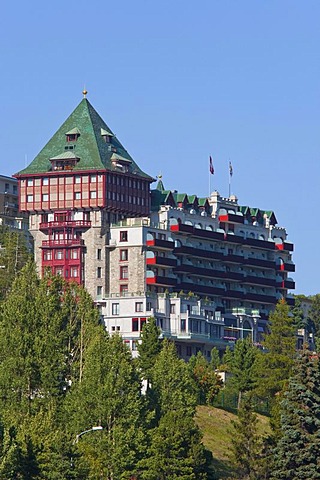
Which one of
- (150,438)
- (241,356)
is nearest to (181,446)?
(150,438)

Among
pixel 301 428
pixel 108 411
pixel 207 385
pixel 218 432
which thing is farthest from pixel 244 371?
pixel 108 411

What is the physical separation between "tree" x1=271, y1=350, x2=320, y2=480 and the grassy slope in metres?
8.91

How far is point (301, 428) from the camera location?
139 m

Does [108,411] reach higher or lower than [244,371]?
lower

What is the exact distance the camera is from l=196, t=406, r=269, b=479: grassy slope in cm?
15450

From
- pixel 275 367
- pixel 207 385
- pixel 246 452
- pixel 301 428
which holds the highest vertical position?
pixel 275 367

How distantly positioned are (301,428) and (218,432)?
1088 inches

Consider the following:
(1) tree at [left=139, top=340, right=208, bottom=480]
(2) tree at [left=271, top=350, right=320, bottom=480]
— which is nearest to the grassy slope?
(1) tree at [left=139, top=340, right=208, bottom=480]

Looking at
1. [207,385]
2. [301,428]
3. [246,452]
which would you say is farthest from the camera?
[207,385]

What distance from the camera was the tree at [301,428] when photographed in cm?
13675

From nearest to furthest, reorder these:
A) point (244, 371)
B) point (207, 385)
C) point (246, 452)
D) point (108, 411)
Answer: point (108, 411) < point (246, 452) < point (207, 385) < point (244, 371)

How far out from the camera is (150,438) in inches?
5261

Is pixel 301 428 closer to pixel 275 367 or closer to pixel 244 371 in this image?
pixel 244 371

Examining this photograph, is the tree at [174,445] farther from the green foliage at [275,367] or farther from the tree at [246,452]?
the green foliage at [275,367]
